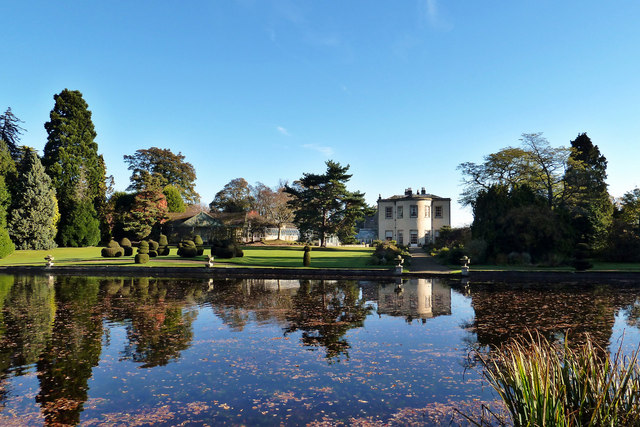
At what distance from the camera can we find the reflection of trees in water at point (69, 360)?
5363mm

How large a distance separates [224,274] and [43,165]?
33325 millimetres

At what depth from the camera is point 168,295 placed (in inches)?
620

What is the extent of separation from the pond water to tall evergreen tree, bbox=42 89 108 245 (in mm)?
31068

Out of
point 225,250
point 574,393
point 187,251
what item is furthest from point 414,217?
point 574,393

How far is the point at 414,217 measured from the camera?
51281 millimetres

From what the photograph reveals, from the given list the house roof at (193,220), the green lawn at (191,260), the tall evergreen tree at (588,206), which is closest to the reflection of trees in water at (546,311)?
the green lawn at (191,260)

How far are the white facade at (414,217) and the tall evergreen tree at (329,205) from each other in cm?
462

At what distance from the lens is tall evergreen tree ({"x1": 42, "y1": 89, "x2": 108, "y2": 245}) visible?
4334 centimetres

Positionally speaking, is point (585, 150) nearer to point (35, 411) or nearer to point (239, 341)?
point (239, 341)

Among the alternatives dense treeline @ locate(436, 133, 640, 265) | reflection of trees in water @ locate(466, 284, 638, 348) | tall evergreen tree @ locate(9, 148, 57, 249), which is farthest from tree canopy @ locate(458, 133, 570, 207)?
tall evergreen tree @ locate(9, 148, 57, 249)

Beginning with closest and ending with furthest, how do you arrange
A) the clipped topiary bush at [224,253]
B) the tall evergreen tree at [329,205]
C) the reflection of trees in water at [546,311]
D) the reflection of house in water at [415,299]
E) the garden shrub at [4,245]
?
the reflection of trees in water at [546,311] < the reflection of house in water at [415,299] < the clipped topiary bush at [224,253] < the garden shrub at [4,245] < the tall evergreen tree at [329,205]

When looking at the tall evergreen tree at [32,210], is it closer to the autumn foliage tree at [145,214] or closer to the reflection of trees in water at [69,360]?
the autumn foliage tree at [145,214]

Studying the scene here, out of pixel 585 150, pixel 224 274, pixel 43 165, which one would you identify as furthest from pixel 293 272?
pixel 585 150

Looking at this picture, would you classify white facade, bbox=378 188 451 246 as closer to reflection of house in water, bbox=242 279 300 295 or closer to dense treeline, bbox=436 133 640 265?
dense treeline, bbox=436 133 640 265
